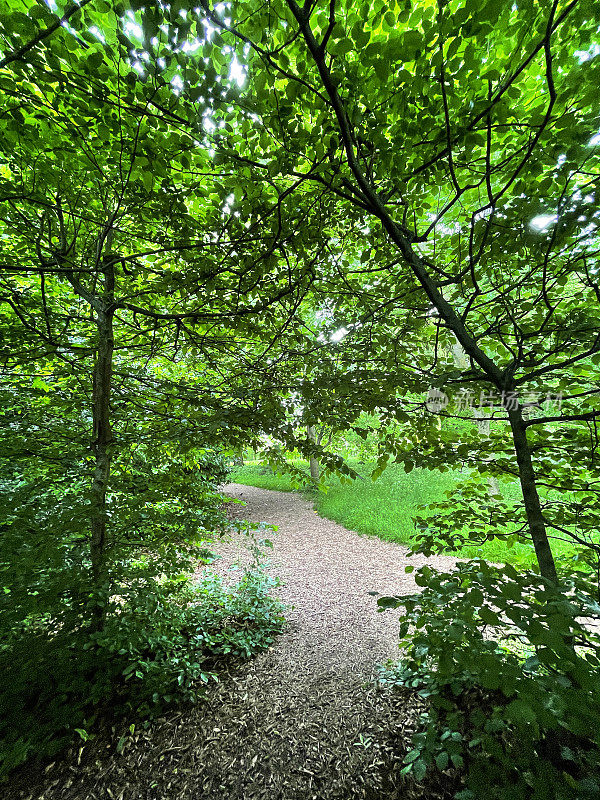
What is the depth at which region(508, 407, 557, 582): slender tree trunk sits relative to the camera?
1634 millimetres

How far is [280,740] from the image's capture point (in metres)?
2.52

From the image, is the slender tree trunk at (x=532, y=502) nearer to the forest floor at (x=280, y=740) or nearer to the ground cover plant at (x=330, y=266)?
the ground cover plant at (x=330, y=266)

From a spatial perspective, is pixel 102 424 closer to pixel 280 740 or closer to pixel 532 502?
pixel 280 740

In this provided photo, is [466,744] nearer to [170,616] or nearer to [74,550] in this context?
[170,616]

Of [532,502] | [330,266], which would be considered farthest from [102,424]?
[532,502]

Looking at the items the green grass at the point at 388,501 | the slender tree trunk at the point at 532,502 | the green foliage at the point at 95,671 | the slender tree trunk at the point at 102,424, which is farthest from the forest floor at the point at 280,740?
the green grass at the point at 388,501

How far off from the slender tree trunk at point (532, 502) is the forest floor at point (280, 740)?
1.62 metres

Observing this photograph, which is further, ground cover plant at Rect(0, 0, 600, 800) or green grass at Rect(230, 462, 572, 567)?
green grass at Rect(230, 462, 572, 567)

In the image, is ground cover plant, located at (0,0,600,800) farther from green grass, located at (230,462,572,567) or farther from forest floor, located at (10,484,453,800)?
green grass, located at (230,462,572,567)

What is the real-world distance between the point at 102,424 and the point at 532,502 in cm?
310

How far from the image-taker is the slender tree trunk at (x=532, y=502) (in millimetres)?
1634

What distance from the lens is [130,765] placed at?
7.48ft

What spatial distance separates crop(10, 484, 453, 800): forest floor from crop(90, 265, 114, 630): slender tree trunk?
0.91 m

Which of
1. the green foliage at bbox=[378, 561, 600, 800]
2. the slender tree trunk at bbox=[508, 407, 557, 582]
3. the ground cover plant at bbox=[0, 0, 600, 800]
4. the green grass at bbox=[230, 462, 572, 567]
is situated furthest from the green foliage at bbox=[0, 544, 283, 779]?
the green grass at bbox=[230, 462, 572, 567]
